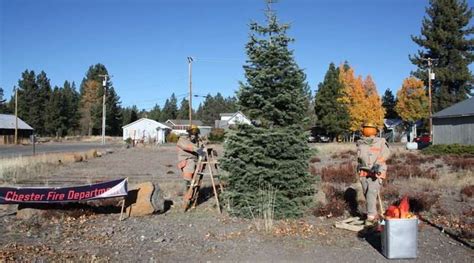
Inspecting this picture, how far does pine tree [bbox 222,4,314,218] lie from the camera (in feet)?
32.4

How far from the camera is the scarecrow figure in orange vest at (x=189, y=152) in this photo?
11031 millimetres

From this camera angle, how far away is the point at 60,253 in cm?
704

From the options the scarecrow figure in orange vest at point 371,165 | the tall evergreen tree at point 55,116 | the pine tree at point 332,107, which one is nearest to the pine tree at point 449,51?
the pine tree at point 332,107

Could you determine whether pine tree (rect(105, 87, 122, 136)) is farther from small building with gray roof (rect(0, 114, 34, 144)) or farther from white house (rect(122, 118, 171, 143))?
small building with gray roof (rect(0, 114, 34, 144))

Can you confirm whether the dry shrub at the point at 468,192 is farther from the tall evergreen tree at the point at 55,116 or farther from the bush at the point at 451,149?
the tall evergreen tree at the point at 55,116

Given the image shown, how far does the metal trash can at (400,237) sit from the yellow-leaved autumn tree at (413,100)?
62690mm

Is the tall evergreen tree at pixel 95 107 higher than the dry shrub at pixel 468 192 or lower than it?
higher

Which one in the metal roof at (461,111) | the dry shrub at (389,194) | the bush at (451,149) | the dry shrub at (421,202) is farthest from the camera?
the metal roof at (461,111)

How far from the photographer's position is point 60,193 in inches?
395

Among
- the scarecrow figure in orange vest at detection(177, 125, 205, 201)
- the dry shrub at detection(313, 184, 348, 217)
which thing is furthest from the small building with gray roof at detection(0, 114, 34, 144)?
the dry shrub at detection(313, 184, 348, 217)

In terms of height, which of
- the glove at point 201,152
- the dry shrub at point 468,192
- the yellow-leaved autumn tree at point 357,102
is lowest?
the dry shrub at point 468,192

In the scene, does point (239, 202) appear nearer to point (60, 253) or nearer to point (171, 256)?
point (171, 256)

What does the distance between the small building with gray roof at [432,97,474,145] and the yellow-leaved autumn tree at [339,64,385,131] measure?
24344 millimetres

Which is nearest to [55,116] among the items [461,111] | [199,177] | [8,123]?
[8,123]
